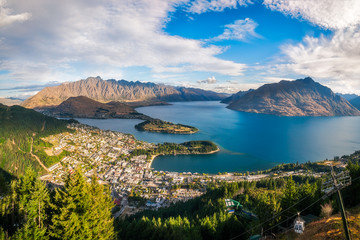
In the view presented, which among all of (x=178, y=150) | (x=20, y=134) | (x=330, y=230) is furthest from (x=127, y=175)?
(x=330, y=230)

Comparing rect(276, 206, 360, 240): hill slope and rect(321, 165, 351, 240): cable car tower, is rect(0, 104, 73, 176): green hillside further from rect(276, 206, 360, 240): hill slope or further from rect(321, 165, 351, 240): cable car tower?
rect(321, 165, 351, 240): cable car tower

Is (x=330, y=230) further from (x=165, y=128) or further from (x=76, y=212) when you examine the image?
(x=165, y=128)

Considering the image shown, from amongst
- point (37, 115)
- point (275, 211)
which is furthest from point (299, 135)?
point (37, 115)

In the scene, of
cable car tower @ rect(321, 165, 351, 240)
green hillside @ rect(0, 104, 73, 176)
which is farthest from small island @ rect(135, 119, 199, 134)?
cable car tower @ rect(321, 165, 351, 240)

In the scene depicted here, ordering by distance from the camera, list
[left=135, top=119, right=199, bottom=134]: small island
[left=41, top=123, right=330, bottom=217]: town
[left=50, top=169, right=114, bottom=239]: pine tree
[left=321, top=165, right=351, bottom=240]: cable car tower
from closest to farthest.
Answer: [left=321, top=165, right=351, bottom=240]: cable car tower → [left=50, top=169, right=114, bottom=239]: pine tree → [left=41, top=123, right=330, bottom=217]: town → [left=135, top=119, right=199, bottom=134]: small island

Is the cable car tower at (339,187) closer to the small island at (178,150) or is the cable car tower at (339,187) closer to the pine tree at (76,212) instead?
the pine tree at (76,212)
